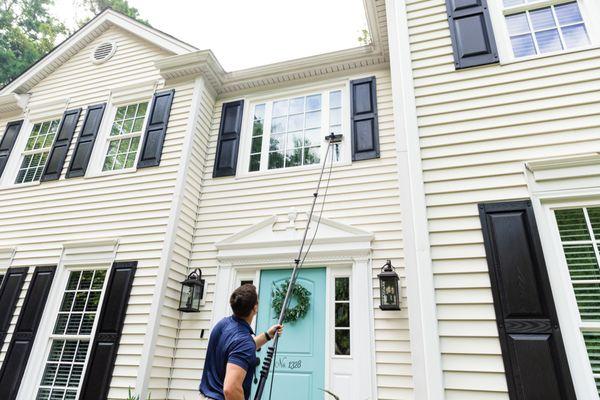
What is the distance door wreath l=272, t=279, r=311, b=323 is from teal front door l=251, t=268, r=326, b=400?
0.04m

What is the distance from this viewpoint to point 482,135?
3.21 metres

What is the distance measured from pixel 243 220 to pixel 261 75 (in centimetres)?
245

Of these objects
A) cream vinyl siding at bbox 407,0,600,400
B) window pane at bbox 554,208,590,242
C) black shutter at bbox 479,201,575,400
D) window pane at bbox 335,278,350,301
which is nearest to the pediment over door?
window pane at bbox 335,278,350,301

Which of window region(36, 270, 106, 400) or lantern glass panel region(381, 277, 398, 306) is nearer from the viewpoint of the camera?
lantern glass panel region(381, 277, 398, 306)

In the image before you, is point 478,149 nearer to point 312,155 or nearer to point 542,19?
point 542,19

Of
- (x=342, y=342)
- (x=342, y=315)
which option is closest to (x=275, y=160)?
(x=342, y=315)

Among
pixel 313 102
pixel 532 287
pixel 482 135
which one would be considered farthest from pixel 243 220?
pixel 532 287

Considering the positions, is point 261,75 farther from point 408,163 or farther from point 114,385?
point 114,385

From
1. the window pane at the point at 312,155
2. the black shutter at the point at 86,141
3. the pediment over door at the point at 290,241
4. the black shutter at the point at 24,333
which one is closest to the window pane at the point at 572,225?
the pediment over door at the point at 290,241

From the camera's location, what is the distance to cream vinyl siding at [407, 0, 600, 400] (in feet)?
8.56

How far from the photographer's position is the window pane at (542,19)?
3523 mm

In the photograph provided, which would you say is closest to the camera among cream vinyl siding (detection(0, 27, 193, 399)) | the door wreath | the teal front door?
the teal front door

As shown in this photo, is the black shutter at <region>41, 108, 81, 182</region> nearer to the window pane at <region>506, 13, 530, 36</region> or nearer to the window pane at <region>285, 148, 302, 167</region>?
the window pane at <region>285, 148, 302, 167</region>

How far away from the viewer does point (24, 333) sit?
4.71 meters
